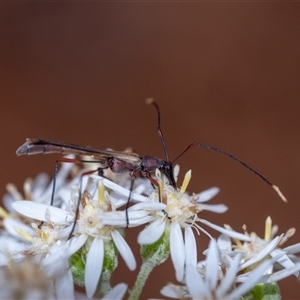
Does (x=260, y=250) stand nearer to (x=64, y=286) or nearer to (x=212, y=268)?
(x=212, y=268)

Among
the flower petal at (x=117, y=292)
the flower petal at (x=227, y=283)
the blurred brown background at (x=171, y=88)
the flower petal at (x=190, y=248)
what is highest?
the blurred brown background at (x=171, y=88)

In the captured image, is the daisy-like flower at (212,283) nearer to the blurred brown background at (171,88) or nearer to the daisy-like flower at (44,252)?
the daisy-like flower at (44,252)

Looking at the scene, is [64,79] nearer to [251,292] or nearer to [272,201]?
[272,201]

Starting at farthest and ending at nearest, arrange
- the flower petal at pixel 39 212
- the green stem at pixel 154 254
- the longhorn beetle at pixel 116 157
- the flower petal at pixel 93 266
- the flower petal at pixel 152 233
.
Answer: the longhorn beetle at pixel 116 157 < the flower petal at pixel 39 212 < the green stem at pixel 154 254 < the flower petal at pixel 152 233 < the flower petal at pixel 93 266

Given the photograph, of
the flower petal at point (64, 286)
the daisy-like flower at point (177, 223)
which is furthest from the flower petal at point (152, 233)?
the flower petal at point (64, 286)

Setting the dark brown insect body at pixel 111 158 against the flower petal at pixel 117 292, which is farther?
the dark brown insect body at pixel 111 158

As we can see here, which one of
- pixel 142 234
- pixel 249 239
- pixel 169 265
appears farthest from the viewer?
pixel 169 265

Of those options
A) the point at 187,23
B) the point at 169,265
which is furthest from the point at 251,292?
the point at 187,23

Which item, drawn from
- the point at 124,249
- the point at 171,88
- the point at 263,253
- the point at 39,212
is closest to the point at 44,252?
the point at 39,212
